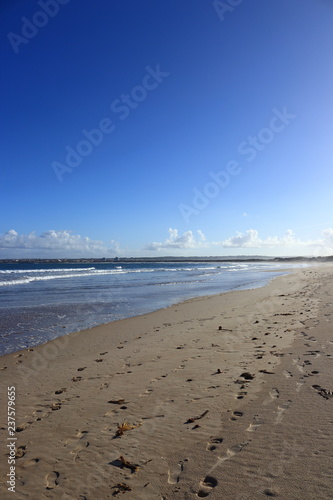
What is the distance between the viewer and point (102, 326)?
39.5 ft

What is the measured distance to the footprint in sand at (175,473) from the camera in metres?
3.34

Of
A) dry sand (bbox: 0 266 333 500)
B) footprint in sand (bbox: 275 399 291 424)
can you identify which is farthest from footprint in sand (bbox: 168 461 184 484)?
footprint in sand (bbox: 275 399 291 424)

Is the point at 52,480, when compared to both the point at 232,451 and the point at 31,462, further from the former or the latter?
the point at 232,451

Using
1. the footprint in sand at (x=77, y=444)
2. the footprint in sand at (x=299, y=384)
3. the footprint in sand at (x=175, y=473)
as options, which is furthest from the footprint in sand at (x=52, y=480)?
the footprint in sand at (x=299, y=384)

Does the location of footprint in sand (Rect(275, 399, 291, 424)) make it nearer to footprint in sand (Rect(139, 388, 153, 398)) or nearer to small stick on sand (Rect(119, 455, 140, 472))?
small stick on sand (Rect(119, 455, 140, 472))

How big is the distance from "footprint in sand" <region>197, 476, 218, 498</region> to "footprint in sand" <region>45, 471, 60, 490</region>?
1.60 meters

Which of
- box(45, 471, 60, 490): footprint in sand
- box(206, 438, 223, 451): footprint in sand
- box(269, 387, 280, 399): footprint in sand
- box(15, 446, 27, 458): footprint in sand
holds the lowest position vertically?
box(15, 446, 27, 458): footprint in sand

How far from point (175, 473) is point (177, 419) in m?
1.14

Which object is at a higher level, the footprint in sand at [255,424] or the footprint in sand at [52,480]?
the footprint in sand at [255,424]

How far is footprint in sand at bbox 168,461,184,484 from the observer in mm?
3336

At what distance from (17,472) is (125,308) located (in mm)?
12728

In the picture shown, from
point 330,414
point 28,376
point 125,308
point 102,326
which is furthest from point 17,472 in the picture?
point 125,308

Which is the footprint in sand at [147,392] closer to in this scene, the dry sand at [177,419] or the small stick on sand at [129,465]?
the dry sand at [177,419]

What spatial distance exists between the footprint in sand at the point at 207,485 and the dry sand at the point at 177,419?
0.4 inches
